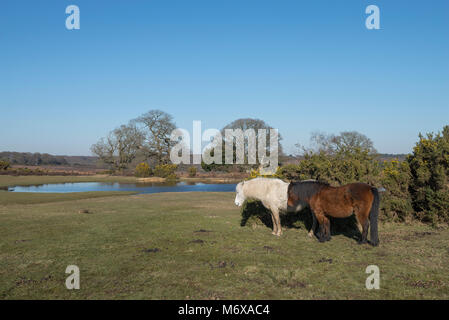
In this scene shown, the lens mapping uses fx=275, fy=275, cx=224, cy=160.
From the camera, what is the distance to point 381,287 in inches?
171

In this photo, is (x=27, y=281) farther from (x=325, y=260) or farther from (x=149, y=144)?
(x=149, y=144)

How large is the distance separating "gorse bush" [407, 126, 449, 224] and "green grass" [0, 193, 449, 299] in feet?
2.72

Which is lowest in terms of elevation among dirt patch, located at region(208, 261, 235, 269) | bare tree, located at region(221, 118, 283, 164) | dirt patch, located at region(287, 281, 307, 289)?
dirt patch, located at region(208, 261, 235, 269)

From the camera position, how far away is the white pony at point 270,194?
8148 millimetres

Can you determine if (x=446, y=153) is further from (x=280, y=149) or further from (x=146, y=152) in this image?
(x=146, y=152)

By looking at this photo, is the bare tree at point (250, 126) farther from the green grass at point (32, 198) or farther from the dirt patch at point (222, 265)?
the dirt patch at point (222, 265)

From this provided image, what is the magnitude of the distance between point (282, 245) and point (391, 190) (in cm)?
555

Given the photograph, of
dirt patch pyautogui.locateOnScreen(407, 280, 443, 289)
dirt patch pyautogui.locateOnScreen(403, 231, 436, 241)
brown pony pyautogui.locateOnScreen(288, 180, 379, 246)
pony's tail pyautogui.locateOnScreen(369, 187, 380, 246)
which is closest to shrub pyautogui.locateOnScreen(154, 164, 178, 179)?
brown pony pyautogui.locateOnScreen(288, 180, 379, 246)

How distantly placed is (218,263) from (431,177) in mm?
8432

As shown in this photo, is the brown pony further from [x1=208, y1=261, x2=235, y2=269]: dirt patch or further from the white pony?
[x1=208, y1=261, x2=235, y2=269]: dirt patch

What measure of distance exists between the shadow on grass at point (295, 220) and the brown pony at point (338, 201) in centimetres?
109

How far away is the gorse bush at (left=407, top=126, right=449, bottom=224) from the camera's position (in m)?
9.04

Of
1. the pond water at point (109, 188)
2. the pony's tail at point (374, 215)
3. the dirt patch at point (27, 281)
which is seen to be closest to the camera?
the dirt patch at point (27, 281)

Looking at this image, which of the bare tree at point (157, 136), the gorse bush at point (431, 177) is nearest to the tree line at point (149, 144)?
the bare tree at point (157, 136)
